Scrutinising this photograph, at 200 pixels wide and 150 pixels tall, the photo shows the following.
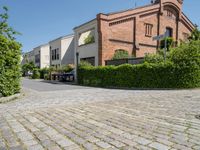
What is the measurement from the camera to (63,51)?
123 feet

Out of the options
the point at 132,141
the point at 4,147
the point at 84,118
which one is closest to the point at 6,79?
the point at 84,118

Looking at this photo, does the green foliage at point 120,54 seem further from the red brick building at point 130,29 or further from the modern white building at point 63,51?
the modern white building at point 63,51

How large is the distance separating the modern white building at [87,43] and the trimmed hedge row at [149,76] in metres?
5.33

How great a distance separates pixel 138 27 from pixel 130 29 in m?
1.35

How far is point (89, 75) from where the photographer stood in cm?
1928

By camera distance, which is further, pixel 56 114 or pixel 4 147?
pixel 56 114

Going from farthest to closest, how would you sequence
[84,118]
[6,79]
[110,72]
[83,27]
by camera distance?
[83,27] → [110,72] → [6,79] → [84,118]

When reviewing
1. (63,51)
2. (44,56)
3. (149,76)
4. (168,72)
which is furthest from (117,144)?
(44,56)

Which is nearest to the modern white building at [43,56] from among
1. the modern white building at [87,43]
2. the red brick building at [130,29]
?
the modern white building at [87,43]

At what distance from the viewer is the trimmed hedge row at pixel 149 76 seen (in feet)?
43.2

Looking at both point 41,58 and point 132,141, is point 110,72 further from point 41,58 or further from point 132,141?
point 41,58

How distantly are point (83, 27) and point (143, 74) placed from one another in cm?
1327

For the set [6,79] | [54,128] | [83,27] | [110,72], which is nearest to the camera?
[54,128]

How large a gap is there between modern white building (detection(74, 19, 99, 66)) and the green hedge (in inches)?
484
